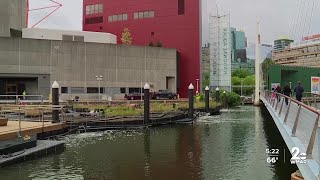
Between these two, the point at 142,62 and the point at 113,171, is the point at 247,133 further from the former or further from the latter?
the point at 142,62

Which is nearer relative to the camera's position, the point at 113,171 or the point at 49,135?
the point at 113,171

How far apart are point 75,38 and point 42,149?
5445 cm

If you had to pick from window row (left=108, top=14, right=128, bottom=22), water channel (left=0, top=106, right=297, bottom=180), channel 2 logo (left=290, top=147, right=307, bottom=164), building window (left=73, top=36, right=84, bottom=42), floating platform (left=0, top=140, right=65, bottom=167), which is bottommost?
water channel (left=0, top=106, right=297, bottom=180)

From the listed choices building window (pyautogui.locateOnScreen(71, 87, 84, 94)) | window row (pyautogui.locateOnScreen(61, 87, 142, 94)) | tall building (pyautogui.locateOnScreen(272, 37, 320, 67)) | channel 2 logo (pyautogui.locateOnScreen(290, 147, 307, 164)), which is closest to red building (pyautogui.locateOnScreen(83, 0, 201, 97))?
window row (pyautogui.locateOnScreen(61, 87, 142, 94))

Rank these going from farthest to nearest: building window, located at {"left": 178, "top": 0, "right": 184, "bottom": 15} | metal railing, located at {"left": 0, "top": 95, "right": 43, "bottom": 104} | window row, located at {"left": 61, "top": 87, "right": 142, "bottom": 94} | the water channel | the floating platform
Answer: building window, located at {"left": 178, "top": 0, "right": 184, "bottom": 15}
window row, located at {"left": 61, "top": 87, "right": 142, "bottom": 94}
metal railing, located at {"left": 0, "top": 95, "right": 43, "bottom": 104}
the floating platform
the water channel

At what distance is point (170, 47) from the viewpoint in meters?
76.2

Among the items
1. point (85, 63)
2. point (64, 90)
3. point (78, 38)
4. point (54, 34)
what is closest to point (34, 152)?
point (64, 90)

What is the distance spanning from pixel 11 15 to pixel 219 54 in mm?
41349

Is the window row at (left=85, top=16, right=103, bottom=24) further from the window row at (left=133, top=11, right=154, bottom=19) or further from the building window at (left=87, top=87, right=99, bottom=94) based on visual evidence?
the building window at (left=87, top=87, right=99, bottom=94)

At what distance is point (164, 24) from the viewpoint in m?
77.6

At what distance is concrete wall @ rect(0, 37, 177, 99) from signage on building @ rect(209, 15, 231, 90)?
581 inches

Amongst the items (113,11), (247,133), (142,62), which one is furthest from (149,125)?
(113,11)

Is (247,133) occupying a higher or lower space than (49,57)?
lower

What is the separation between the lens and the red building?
74812 mm
